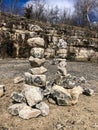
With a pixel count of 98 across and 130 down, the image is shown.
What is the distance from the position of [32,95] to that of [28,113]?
0.43 metres

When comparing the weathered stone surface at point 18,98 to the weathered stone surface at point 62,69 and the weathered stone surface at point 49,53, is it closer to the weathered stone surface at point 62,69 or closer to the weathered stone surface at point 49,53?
the weathered stone surface at point 62,69

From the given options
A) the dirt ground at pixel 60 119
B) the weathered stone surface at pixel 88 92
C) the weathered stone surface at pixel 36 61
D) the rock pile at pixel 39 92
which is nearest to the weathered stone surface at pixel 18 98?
the rock pile at pixel 39 92

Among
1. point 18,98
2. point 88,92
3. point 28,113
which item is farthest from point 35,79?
point 88,92

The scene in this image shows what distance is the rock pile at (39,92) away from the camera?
572cm

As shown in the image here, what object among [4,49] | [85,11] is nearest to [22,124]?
[4,49]

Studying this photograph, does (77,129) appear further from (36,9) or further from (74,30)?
(36,9)

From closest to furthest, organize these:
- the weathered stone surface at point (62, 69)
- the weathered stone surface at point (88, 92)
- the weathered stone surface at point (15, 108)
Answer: the weathered stone surface at point (15, 108) < the weathered stone surface at point (62, 69) < the weathered stone surface at point (88, 92)

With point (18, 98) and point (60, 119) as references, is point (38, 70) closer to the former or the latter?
point (18, 98)

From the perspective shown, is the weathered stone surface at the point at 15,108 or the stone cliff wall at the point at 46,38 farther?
the stone cliff wall at the point at 46,38

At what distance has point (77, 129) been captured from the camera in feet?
17.1

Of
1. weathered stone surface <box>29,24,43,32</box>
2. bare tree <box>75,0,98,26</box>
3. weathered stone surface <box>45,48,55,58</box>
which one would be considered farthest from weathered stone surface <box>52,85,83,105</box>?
bare tree <box>75,0,98,26</box>

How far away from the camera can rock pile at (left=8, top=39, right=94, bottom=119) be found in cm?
572

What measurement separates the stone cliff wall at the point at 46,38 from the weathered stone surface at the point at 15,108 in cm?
1152

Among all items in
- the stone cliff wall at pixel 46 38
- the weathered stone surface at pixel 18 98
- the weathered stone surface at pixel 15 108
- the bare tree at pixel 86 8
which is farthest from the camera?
the bare tree at pixel 86 8
